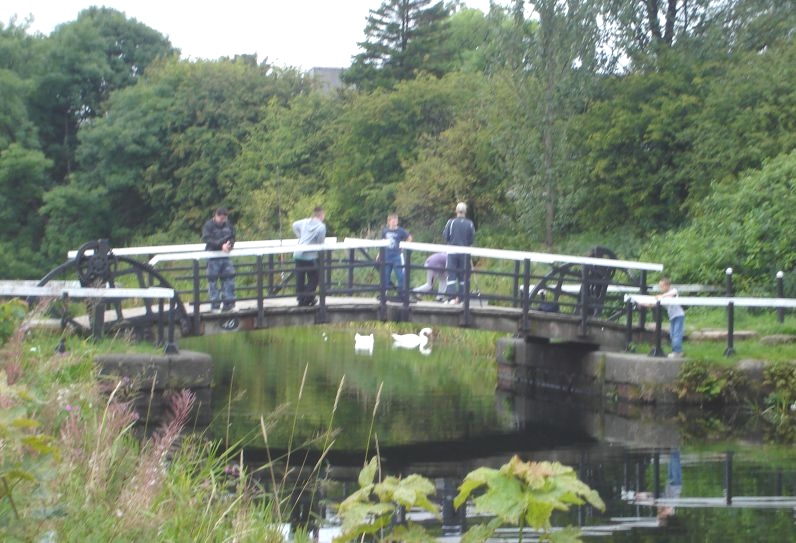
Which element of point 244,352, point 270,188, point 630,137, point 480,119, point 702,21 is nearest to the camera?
point 244,352

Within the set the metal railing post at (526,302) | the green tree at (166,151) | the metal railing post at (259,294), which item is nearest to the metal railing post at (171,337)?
the metal railing post at (259,294)

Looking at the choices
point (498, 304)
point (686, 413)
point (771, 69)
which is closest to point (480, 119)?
point (771, 69)

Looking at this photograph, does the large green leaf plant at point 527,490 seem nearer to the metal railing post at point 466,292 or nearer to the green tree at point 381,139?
the metal railing post at point 466,292

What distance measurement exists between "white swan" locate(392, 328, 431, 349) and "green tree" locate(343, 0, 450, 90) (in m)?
20.1

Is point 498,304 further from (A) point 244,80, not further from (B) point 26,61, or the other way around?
(B) point 26,61

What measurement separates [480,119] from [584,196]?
5412 mm

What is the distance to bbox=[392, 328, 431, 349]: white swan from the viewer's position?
27.6 metres

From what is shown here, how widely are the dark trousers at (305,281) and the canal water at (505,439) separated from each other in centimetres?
129

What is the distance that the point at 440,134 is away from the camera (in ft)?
119

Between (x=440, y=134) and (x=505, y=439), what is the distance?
20839 mm

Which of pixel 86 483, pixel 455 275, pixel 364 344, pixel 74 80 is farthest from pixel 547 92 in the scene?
pixel 86 483

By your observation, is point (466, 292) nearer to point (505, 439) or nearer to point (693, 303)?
point (505, 439)

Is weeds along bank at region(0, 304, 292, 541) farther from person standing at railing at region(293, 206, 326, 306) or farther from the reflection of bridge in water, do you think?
person standing at railing at region(293, 206, 326, 306)

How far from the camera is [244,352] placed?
26594 mm
